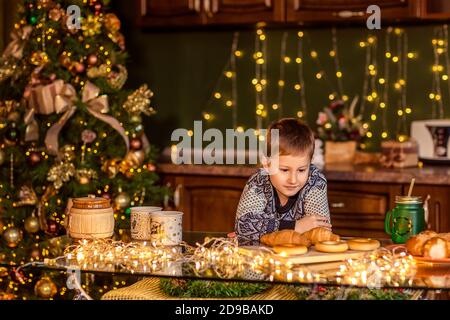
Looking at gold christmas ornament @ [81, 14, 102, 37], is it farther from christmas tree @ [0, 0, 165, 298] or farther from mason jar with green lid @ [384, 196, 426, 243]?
mason jar with green lid @ [384, 196, 426, 243]

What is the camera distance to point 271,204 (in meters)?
2.85

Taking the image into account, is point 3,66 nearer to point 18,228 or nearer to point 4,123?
point 4,123

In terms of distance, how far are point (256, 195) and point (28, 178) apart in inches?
70.5

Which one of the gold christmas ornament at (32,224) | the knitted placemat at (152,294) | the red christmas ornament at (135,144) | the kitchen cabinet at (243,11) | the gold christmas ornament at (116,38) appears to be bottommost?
the gold christmas ornament at (32,224)

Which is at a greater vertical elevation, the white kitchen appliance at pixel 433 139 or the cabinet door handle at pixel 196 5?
the cabinet door handle at pixel 196 5

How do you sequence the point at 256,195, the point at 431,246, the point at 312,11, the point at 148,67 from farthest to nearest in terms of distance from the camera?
the point at 148,67, the point at 312,11, the point at 256,195, the point at 431,246

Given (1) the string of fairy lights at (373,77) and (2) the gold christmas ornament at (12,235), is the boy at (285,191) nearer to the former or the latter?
(2) the gold christmas ornament at (12,235)

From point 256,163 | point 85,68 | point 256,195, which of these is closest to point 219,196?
point 256,163

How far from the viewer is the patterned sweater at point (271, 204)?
2.61 m

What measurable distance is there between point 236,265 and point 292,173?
32.5 inches

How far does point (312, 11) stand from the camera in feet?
14.3

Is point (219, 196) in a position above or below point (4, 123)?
below

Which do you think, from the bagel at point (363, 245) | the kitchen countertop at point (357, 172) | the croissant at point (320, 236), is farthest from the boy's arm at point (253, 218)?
the kitchen countertop at point (357, 172)

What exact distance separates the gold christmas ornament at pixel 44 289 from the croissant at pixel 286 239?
0.65 meters
